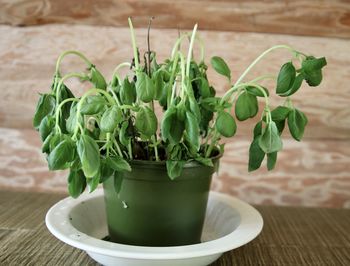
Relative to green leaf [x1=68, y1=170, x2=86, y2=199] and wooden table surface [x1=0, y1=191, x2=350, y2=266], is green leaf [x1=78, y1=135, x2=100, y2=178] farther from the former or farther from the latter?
wooden table surface [x1=0, y1=191, x2=350, y2=266]

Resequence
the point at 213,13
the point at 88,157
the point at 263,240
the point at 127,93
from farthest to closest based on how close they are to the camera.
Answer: the point at 213,13 < the point at 263,240 < the point at 127,93 < the point at 88,157

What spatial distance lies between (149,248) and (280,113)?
281 mm

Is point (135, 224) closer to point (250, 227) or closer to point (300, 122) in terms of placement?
point (250, 227)

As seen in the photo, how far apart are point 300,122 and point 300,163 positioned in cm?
68

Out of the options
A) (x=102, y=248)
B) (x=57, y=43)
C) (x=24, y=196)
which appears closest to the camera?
(x=102, y=248)

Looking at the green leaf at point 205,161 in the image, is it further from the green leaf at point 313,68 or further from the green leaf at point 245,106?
the green leaf at point 313,68

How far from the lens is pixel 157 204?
0.67 meters

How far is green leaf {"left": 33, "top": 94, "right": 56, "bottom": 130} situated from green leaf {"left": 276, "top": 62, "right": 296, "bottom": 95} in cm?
34

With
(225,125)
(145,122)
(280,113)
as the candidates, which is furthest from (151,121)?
(280,113)

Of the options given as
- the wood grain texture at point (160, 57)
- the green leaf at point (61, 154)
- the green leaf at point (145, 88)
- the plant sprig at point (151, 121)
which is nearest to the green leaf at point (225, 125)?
the plant sprig at point (151, 121)

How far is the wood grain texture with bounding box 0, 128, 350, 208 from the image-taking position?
50.8 inches

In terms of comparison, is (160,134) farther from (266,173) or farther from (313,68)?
(266,173)

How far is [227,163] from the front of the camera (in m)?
1.31

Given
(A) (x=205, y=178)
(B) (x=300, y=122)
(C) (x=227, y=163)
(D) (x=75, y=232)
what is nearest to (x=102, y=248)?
(D) (x=75, y=232)
